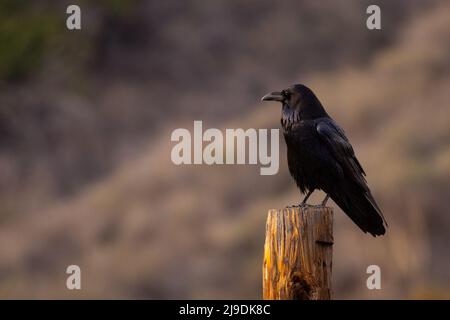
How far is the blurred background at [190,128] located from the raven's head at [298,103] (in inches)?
272

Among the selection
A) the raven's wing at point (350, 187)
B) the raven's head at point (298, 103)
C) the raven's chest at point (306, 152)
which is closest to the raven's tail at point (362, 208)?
the raven's wing at point (350, 187)

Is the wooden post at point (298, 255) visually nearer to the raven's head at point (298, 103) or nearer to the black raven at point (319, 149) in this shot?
the black raven at point (319, 149)

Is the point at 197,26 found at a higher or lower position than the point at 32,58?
higher

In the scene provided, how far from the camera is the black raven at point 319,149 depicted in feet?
24.2

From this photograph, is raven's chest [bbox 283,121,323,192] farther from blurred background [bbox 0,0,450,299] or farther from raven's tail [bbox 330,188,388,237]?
blurred background [bbox 0,0,450,299]

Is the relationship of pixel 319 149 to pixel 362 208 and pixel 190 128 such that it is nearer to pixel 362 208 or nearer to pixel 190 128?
pixel 362 208

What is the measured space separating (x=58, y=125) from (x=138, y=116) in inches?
83.9

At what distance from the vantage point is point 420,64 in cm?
2350

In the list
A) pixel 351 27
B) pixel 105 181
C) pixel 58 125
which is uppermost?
pixel 351 27

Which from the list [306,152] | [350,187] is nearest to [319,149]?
[306,152]

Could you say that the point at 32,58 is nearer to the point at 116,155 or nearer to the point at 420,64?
the point at 116,155

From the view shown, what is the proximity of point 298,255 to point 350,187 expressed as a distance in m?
1.77

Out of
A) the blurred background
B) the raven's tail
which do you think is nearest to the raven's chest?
the raven's tail
